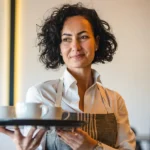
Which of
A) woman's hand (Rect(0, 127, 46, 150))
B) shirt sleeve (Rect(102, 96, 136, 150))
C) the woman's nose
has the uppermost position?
the woman's nose

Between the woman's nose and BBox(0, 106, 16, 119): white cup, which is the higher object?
the woman's nose

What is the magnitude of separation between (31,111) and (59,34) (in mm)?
416

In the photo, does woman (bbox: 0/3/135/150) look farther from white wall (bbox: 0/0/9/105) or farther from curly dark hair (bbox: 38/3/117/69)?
white wall (bbox: 0/0/9/105)

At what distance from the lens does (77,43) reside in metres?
0.98

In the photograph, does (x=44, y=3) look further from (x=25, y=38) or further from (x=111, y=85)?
(x=111, y=85)

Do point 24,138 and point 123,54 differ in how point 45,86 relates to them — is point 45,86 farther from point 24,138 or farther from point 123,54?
point 123,54

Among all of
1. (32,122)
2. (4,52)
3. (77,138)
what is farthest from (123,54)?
(32,122)

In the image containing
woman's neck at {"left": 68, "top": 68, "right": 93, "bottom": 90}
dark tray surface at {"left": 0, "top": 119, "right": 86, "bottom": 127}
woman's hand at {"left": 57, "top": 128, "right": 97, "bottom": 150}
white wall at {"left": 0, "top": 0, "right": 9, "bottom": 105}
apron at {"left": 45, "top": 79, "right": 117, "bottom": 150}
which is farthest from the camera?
white wall at {"left": 0, "top": 0, "right": 9, "bottom": 105}

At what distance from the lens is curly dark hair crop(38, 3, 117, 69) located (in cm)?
106

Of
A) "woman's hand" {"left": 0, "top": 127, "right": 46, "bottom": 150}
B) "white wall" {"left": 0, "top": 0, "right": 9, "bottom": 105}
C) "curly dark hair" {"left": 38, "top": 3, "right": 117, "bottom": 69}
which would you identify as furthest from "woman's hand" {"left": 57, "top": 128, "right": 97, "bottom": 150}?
"white wall" {"left": 0, "top": 0, "right": 9, "bottom": 105}

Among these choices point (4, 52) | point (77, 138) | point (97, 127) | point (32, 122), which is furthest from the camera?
point (4, 52)

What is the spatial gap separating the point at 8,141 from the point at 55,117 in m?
1.09

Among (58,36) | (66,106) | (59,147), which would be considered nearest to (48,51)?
(58,36)

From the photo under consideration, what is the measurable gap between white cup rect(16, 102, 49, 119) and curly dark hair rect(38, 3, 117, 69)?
40 centimetres
